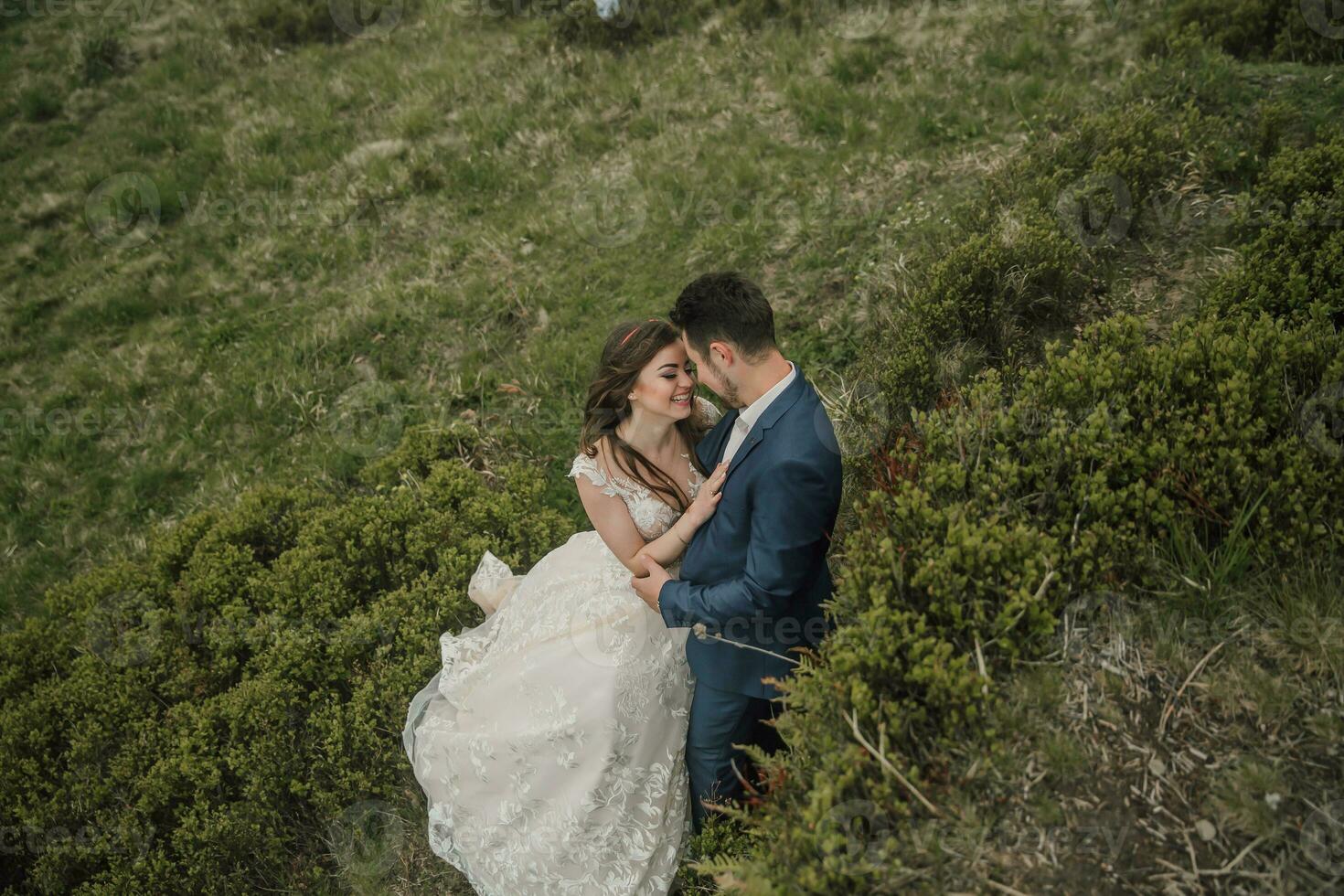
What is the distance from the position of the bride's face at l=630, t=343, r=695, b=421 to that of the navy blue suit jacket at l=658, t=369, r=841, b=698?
74 cm

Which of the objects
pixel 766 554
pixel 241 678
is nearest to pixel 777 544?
pixel 766 554

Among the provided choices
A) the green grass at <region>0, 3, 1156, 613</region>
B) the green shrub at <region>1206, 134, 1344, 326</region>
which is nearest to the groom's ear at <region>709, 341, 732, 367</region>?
the green shrub at <region>1206, 134, 1344, 326</region>

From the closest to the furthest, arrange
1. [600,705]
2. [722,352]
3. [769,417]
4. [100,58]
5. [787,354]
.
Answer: [769,417]
[722,352]
[600,705]
[787,354]
[100,58]

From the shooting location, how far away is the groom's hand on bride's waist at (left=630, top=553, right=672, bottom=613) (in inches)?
173

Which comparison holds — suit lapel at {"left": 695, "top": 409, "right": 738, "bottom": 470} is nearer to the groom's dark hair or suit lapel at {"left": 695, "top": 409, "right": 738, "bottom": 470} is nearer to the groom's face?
the groom's face

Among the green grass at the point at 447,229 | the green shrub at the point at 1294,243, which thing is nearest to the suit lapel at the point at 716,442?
the green grass at the point at 447,229

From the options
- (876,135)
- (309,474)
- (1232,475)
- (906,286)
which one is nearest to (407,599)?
(309,474)

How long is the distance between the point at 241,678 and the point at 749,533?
4.56 m

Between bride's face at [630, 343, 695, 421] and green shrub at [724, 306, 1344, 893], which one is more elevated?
bride's face at [630, 343, 695, 421]

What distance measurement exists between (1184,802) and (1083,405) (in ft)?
6.41

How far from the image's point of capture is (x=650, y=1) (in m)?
12.8

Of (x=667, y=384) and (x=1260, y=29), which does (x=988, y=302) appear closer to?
(x=667, y=384)

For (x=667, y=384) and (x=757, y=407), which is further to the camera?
(x=667, y=384)

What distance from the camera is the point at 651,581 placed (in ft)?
14.5
